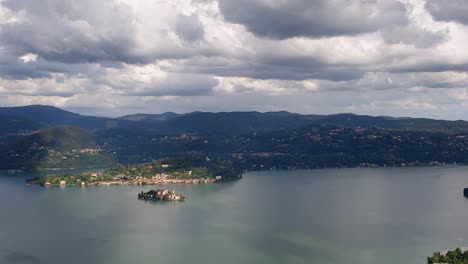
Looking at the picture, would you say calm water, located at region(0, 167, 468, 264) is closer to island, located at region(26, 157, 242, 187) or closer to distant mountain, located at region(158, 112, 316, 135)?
island, located at region(26, 157, 242, 187)

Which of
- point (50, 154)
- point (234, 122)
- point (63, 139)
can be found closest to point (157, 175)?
point (50, 154)

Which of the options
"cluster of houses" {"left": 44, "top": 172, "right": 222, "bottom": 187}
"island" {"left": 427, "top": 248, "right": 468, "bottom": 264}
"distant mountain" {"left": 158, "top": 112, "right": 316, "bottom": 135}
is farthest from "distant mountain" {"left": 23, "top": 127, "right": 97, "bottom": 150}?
"island" {"left": 427, "top": 248, "right": 468, "bottom": 264}

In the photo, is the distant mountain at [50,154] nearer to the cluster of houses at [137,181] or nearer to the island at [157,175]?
the island at [157,175]

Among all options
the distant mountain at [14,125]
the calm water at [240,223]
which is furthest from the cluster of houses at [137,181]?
the distant mountain at [14,125]

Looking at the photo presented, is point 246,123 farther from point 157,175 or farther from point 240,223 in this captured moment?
point 240,223

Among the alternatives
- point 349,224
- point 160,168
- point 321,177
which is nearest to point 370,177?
point 321,177

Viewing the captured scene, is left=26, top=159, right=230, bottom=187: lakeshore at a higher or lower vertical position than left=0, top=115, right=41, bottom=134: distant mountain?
lower

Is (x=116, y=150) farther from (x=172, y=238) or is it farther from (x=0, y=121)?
(x=172, y=238)
